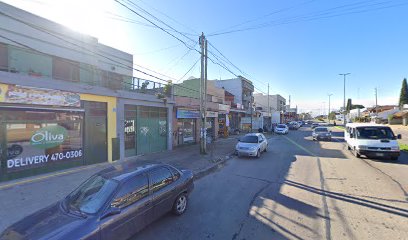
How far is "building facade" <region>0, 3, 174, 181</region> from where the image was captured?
304 inches

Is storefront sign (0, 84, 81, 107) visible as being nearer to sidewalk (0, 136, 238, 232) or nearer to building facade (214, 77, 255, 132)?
sidewalk (0, 136, 238, 232)

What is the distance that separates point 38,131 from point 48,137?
450 mm

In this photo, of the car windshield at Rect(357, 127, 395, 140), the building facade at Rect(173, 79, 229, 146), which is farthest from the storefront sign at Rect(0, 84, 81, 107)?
the car windshield at Rect(357, 127, 395, 140)

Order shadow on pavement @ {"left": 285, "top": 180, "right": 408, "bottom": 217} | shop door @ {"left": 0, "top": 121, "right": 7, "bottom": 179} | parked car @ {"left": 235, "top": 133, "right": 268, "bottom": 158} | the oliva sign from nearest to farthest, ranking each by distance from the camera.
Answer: shadow on pavement @ {"left": 285, "top": 180, "right": 408, "bottom": 217}, shop door @ {"left": 0, "top": 121, "right": 7, "bottom": 179}, the oliva sign, parked car @ {"left": 235, "top": 133, "right": 268, "bottom": 158}

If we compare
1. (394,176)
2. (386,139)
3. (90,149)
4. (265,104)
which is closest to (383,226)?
(394,176)

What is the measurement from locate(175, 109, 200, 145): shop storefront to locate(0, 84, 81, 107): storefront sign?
8.06 metres

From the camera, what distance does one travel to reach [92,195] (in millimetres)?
3883

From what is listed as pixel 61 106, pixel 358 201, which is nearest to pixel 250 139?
pixel 358 201

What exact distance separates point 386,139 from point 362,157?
1.77 meters

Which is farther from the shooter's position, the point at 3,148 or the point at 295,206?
the point at 3,148

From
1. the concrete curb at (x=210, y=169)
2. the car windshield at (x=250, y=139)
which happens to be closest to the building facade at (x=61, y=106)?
the concrete curb at (x=210, y=169)

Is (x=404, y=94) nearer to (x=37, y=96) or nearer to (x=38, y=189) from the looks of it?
(x=37, y=96)

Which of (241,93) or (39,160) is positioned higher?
(241,93)

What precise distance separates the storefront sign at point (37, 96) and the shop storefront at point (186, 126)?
26.5 feet
